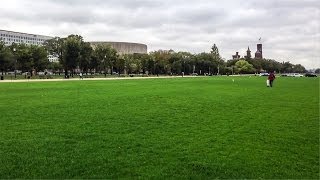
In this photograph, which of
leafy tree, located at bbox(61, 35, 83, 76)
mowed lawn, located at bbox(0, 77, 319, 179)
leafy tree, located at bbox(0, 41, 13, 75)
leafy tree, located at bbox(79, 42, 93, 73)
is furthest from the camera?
leafy tree, located at bbox(79, 42, 93, 73)

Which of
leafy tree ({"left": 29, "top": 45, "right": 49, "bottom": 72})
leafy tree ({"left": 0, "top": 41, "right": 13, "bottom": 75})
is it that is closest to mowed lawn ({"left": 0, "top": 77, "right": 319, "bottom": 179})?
leafy tree ({"left": 0, "top": 41, "right": 13, "bottom": 75})

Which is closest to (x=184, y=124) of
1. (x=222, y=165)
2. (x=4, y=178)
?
(x=222, y=165)

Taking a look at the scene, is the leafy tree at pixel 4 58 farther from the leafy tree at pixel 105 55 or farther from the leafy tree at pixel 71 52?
the leafy tree at pixel 105 55

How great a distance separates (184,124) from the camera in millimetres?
14188

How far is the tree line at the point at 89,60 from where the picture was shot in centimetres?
9819

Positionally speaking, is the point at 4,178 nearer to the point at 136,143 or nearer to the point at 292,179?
the point at 136,143

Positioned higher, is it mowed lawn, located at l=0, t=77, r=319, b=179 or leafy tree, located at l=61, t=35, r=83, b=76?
leafy tree, located at l=61, t=35, r=83, b=76

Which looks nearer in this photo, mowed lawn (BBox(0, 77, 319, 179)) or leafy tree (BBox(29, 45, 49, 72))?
mowed lawn (BBox(0, 77, 319, 179))

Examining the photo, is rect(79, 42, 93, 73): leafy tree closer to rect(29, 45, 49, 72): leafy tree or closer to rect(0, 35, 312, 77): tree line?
rect(0, 35, 312, 77): tree line

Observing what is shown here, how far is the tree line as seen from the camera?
9819cm

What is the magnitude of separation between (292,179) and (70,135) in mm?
6704

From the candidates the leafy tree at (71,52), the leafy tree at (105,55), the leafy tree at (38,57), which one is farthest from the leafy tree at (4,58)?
the leafy tree at (105,55)

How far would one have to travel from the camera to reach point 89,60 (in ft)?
356

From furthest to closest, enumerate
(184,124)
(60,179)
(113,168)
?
(184,124)
(113,168)
(60,179)
